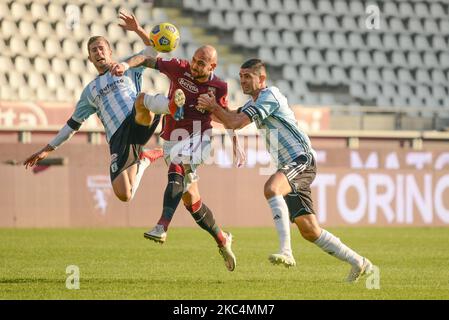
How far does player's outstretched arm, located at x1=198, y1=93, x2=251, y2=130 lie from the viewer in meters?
9.30

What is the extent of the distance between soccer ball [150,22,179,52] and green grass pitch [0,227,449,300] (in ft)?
7.36

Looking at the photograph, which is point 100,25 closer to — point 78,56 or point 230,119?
point 78,56

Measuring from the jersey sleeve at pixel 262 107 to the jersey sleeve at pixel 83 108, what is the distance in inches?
91.4

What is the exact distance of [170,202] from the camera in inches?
399

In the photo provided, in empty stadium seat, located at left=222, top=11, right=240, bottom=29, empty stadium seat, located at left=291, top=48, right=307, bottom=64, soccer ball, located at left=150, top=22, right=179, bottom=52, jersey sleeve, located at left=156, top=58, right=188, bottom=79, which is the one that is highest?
empty stadium seat, located at left=222, top=11, right=240, bottom=29

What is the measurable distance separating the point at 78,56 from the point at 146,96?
1338cm

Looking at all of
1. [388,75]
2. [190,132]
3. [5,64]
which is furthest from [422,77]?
[190,132]

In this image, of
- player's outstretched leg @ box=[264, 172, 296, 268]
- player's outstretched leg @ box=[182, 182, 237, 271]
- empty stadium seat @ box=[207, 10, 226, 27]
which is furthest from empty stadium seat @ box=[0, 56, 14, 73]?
player's outstretched leg @ box=[264, 172, 296, 268]

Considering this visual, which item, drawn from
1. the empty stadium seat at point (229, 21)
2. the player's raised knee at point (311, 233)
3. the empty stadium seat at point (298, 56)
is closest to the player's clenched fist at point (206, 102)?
the player's raised knee at point (311, 233)

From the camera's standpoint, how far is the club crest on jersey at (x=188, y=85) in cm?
1059

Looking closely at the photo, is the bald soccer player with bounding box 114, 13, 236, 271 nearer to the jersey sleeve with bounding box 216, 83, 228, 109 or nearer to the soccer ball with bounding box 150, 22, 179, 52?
the jersey sleeve with bounding box 216, 83, 228, 109

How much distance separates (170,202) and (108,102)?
1.65 metres

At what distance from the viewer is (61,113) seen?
2059 centimetres
